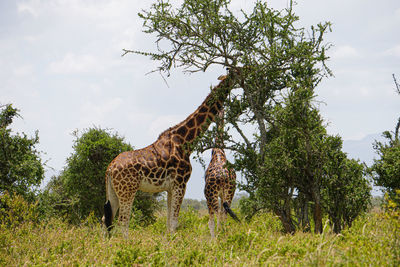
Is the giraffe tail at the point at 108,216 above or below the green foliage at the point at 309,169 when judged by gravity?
below

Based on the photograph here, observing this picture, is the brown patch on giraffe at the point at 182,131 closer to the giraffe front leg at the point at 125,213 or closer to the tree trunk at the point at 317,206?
the giraffe front leg at the point at 125,213

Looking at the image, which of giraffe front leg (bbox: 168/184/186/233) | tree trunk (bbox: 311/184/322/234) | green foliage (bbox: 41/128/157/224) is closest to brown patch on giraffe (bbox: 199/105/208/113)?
giraffe front leg (bbox: 168/184/186/233)

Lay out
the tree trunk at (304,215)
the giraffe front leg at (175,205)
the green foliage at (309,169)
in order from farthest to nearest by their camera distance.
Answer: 1. the giraffe front leg at (175,205)
2. the tree trunk at (304,215)
3. the green foliage at (309,169)

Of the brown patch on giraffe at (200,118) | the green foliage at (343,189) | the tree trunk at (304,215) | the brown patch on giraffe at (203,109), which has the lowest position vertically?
the tree trunk at (304,215)

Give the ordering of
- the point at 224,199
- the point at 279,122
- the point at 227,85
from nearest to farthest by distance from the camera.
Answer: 1. the point at 279,122
2. the point at 227,85
3. the point at 224,199

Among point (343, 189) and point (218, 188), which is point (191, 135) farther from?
point (343, 189)

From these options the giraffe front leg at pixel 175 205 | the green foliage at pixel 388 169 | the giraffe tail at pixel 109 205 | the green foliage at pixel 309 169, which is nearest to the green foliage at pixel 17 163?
the giraffe tail at pixel 109 205

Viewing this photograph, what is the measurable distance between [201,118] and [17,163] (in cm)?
584

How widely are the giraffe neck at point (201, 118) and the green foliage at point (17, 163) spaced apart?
437 cm

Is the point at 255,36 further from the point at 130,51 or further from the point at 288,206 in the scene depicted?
the point at 288,206

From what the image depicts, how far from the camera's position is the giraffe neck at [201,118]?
10.1 metres

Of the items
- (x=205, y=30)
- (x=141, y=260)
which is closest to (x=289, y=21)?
(x=205, y=30)

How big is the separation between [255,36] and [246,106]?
181 centimetres

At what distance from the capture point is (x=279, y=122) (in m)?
8.53
